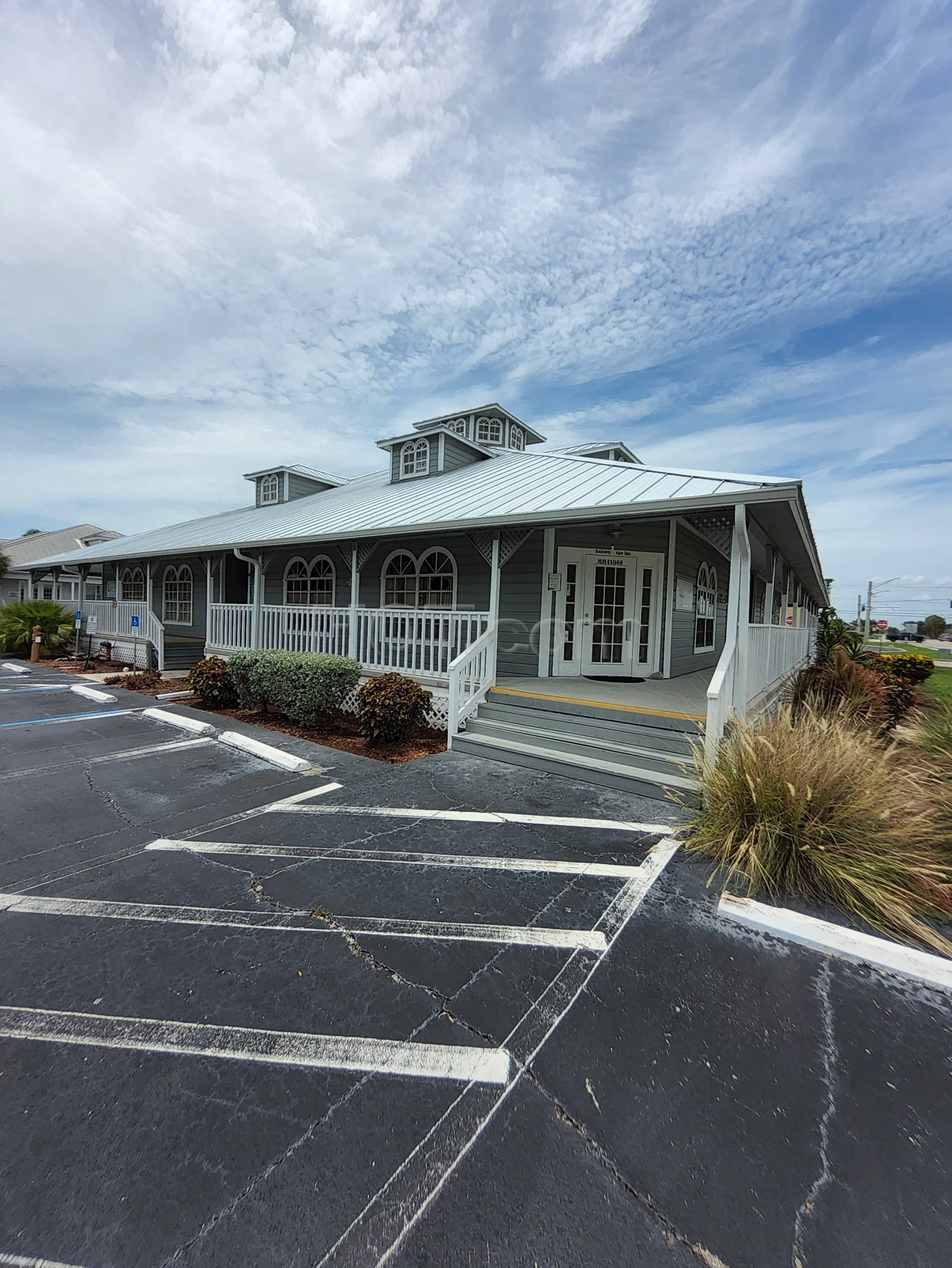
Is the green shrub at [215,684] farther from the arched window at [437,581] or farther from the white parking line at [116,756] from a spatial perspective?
the arched window at [437,581]

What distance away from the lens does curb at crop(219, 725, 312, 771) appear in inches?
234

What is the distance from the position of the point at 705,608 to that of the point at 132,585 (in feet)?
60.8

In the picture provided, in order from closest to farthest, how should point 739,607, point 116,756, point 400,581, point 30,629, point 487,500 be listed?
1. point 739,607
2. point 116,756
3. point 487,500
4. point 400,581
5. point 30,629

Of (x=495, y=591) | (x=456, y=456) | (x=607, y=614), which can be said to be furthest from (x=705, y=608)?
(x=456, y=456)

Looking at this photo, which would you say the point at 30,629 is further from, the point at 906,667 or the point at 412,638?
the point at 906,667

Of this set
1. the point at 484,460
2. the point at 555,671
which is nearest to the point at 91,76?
the point at 484,460

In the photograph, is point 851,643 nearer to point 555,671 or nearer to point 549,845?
point 555,671

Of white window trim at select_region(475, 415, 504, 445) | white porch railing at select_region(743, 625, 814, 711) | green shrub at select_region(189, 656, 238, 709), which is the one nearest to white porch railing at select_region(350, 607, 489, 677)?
green shrub at select_region(189, 656, 238, 709)

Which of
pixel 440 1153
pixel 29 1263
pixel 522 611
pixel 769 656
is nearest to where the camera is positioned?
pixel 29 1263

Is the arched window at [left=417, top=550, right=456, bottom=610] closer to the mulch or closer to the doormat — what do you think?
the mulch

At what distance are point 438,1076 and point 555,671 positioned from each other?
710 cm

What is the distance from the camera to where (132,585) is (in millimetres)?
18312

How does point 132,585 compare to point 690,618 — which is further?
point 132,585

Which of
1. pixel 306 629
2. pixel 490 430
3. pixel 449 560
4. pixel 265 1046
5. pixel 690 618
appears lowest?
pixel 265 1046
